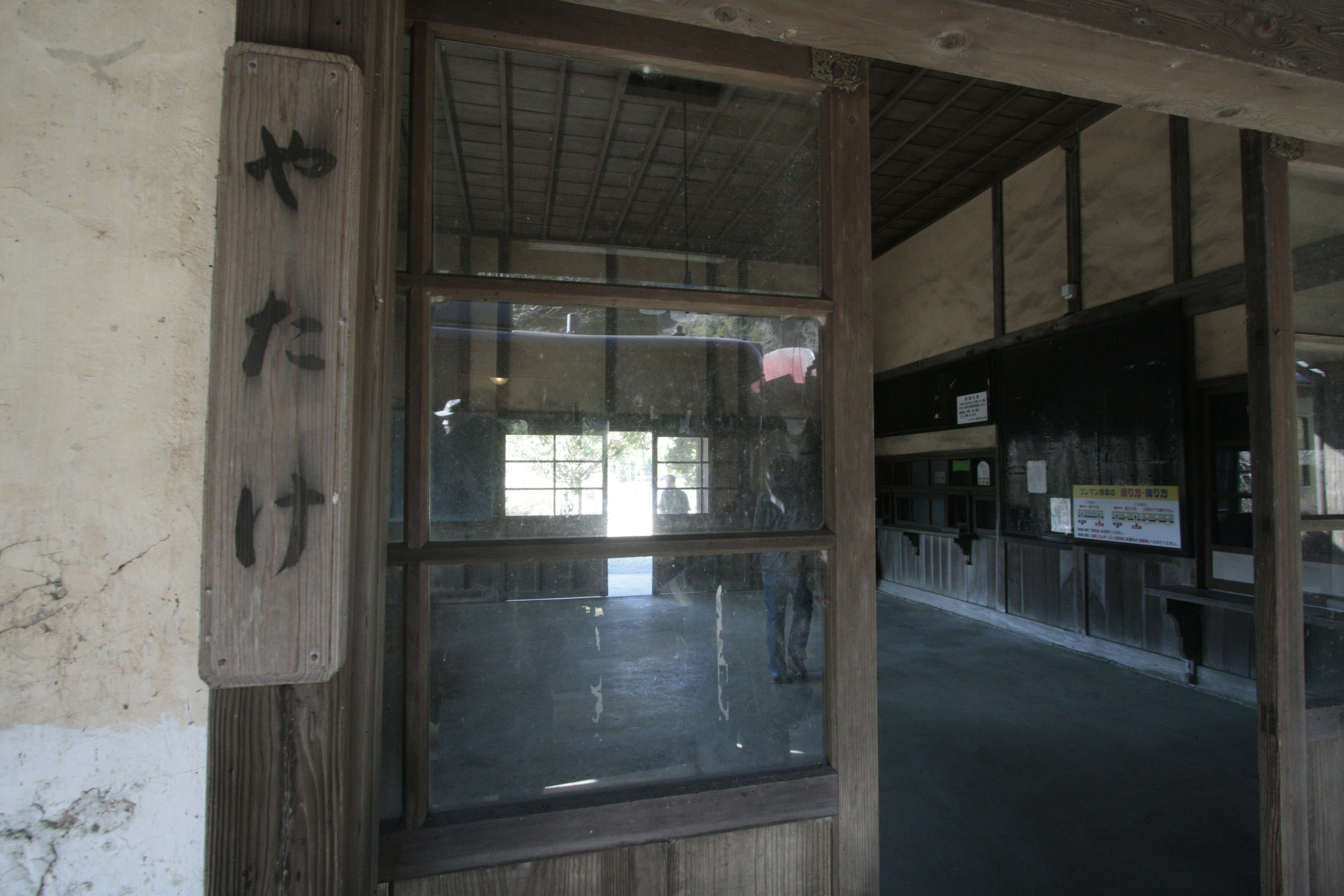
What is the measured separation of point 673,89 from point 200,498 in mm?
955

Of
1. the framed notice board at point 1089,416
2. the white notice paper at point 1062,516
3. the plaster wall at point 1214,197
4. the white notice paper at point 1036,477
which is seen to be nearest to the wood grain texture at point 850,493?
the plaster wall at point 1214,197

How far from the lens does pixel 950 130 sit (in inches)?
177

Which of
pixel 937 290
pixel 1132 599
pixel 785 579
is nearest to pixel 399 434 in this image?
pixel 785 579

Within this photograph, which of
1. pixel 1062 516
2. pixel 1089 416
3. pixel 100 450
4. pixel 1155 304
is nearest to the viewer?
pixel 100 450

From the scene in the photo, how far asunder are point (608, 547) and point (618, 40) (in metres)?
0.83

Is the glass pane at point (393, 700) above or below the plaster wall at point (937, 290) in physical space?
below

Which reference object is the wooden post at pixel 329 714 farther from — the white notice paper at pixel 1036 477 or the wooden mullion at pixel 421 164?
the white notice paper at pixel 1036 477

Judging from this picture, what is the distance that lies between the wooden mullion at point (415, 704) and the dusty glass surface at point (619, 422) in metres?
0.08

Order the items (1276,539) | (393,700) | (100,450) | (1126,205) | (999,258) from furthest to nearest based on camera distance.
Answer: (999,258) < (1126,205) < (1276,539) < (393,700) < (100,450)

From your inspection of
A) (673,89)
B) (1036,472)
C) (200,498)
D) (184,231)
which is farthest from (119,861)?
(1036,472)

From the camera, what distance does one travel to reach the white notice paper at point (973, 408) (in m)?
5.35

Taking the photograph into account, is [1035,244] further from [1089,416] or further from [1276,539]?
[1276,539]

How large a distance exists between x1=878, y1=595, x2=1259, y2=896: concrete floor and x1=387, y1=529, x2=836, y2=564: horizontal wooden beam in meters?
1.48

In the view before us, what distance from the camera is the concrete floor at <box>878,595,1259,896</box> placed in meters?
1.95
